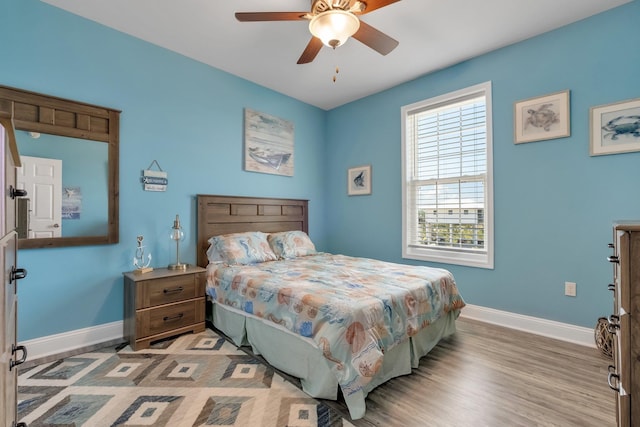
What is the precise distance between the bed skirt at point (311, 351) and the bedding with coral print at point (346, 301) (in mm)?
88

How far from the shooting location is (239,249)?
3064mm

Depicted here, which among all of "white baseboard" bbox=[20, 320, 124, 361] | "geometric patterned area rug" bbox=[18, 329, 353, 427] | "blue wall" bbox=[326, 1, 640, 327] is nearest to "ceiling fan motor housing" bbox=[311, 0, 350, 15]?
"blue wall" bbox=[326, 1, 640, 327]

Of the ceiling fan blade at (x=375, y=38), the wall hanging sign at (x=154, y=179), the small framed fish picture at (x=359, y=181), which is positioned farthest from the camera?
the small framed fish picture at (x=359, y=181)

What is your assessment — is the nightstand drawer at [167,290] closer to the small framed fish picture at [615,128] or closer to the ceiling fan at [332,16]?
the ceiling fan at [332,16]

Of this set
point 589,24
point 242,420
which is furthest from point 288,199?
point 589,24

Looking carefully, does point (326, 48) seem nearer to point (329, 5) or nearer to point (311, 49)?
point (311, 49)

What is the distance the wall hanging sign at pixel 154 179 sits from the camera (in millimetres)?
2830

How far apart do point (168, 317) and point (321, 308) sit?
157cm

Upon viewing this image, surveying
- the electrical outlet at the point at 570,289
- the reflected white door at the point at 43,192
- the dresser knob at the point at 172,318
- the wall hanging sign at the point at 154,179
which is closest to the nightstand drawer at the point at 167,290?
the dresser knob at the point at 172,318

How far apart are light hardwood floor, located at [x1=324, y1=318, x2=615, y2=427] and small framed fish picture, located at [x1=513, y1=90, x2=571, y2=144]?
189cm

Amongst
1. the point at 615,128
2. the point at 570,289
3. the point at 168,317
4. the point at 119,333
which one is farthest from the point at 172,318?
the point at 615,128

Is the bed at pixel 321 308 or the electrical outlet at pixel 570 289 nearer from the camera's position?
the bed at pixel 321 308

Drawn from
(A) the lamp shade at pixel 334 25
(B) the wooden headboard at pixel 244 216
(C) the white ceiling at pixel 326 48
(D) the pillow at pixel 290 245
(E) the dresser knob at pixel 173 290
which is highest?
(C) the white ceiling at pixel 326 48

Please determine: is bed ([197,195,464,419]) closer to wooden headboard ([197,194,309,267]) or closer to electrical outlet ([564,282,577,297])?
wooden headboard ([197,194,309,267])
